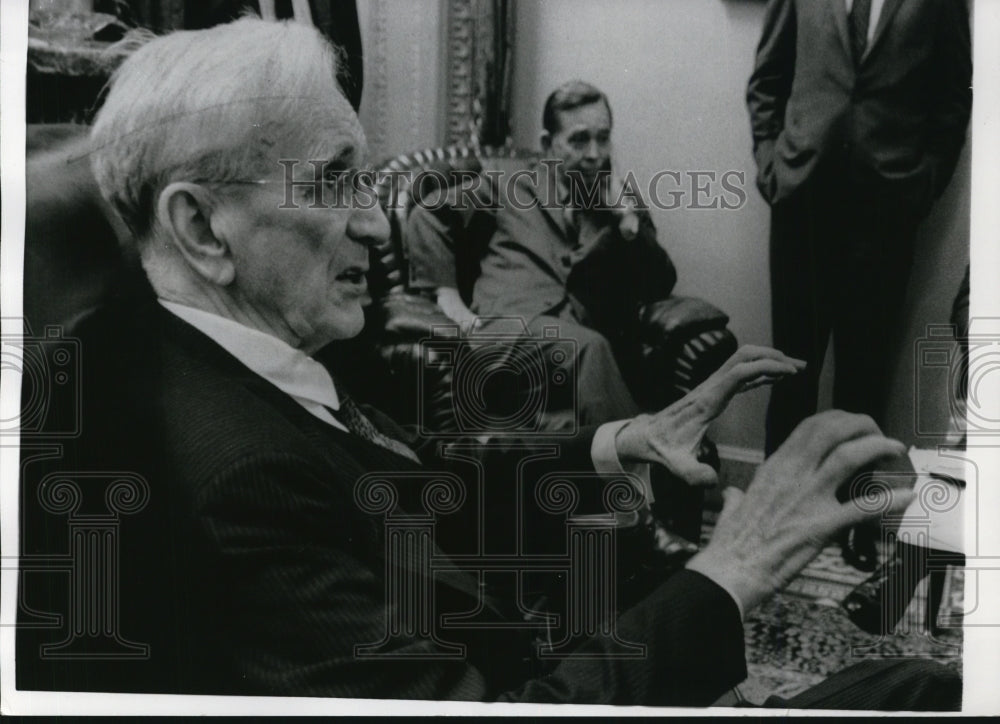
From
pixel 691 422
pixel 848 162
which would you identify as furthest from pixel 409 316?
pixel 848 162

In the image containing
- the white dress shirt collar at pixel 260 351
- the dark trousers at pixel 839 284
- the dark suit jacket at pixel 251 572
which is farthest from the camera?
the dark trousers at pixel 839 284

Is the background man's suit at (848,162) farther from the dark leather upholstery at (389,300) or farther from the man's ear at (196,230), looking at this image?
the man's ear at (196,230)

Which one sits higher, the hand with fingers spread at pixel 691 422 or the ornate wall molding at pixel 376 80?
the ornate wall molding at pixel 376 80

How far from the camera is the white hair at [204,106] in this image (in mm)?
3162

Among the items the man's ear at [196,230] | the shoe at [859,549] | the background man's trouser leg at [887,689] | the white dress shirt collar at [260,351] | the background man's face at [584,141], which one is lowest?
the background man's trouser leg at [887,689]

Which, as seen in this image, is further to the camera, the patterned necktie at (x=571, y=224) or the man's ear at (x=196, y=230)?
the patterned necktie at (x=571, y=224)

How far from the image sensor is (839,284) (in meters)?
3.33

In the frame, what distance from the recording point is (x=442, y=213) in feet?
10.8

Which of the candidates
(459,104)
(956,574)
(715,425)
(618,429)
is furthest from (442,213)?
(956,574)

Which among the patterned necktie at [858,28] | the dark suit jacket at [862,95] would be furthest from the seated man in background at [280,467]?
the patterned necktie at [858,28]

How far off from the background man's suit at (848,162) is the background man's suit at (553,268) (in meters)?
0.46

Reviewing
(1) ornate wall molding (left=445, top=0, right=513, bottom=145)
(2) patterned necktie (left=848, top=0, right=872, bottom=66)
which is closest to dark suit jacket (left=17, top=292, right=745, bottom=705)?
(1) ornate wall molding (left=445, top=0, right=513, bottom=145)

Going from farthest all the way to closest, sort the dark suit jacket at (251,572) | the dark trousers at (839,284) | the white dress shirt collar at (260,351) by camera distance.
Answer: the dark trousers at (839,284) < the white dress shirt collar at (260,351) < the dark suit jacket at (251,572)

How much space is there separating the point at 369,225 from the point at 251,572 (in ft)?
3.76
